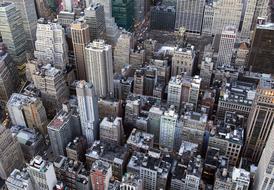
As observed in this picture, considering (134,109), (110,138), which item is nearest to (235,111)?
(134,109)

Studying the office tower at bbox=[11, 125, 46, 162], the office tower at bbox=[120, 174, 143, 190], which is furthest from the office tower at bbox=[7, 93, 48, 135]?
the office tower at bbox=[120, 174, 143, 190]

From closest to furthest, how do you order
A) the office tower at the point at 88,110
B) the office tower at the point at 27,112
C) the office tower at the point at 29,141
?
the office tower at the point at 88,110
the office tower at the point at 29,141
the office tower at the point at 27,112

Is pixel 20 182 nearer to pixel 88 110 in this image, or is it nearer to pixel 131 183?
pixel 131 183

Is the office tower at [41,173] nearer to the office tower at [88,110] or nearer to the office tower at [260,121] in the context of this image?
the office tower at [88,110]

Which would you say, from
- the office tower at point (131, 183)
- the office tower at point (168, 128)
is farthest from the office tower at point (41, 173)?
the office tower at point (168, 128)

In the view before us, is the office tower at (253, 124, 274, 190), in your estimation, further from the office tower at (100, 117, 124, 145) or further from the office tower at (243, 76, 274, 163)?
the office tower at (100, 117, 124, 145)
